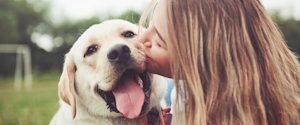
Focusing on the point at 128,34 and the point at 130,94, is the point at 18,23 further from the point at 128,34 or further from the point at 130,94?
the point at 130,94

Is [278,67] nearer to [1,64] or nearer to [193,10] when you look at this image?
[193,10]

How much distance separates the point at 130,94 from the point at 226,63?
1004 millimetres

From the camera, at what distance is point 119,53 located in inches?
93.1

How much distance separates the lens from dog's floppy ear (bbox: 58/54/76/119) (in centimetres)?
270

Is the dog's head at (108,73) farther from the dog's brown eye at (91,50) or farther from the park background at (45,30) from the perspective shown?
the park background at (45,30)

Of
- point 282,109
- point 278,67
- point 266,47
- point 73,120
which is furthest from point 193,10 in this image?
point 73,120

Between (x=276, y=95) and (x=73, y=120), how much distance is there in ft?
6.90

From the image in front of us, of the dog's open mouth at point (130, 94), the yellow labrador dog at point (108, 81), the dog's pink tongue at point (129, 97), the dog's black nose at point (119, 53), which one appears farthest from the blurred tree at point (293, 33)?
the dog's black nose at point (119, 53)

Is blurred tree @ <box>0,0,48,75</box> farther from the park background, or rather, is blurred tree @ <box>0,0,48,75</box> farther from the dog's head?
the dog's head

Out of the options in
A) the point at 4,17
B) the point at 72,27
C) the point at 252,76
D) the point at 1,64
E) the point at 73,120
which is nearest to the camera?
the point at 252,76

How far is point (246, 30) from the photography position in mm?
2012

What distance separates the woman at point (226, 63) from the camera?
1.97 meters

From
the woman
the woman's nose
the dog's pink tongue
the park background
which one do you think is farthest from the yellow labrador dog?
the park background

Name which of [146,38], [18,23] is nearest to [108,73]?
[146,38]
